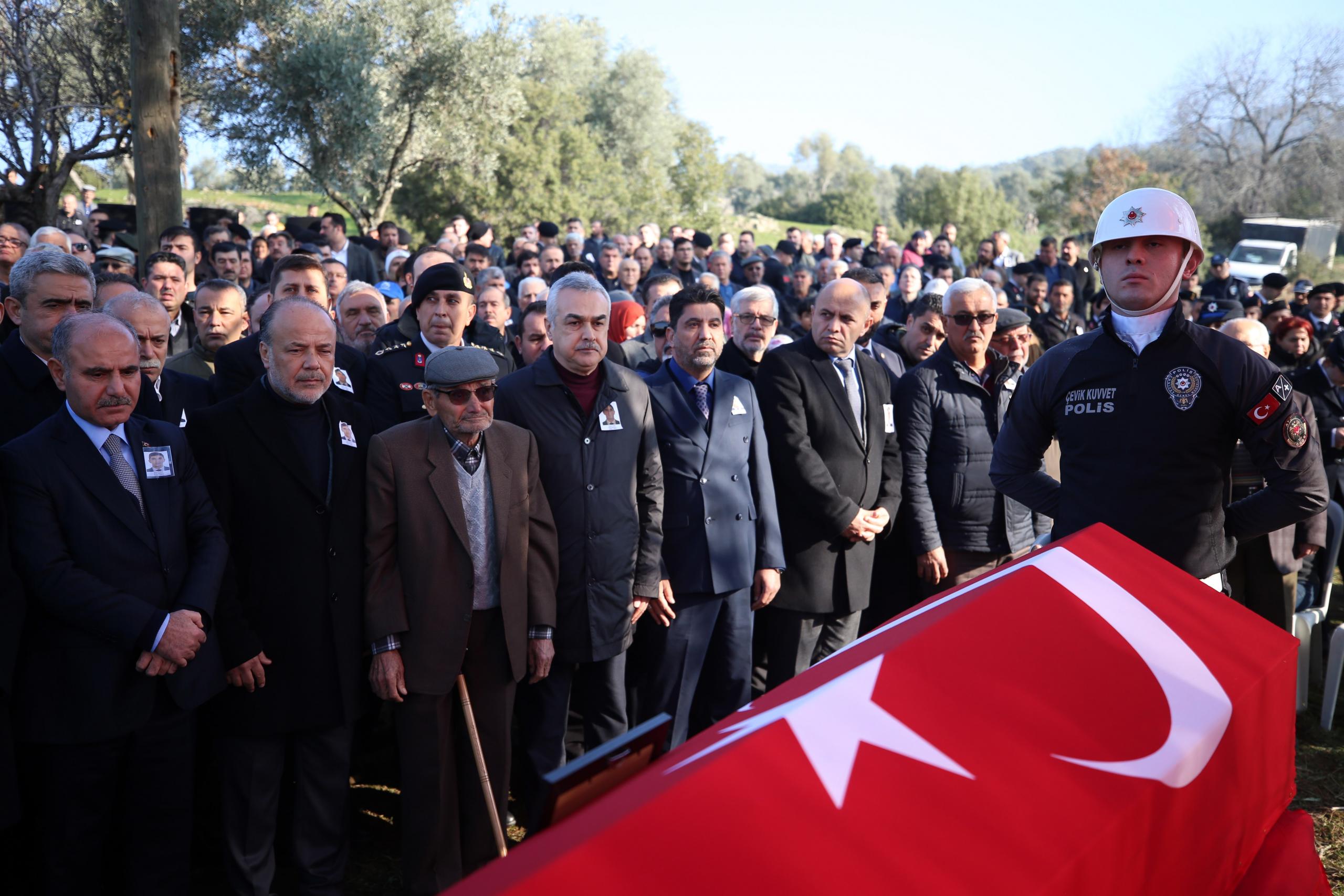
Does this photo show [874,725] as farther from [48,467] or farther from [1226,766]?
[48,467]

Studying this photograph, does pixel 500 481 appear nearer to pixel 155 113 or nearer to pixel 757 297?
pixel 757 297

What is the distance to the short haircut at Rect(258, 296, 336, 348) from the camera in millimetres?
3531

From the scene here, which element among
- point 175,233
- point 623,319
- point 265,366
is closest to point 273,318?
point 265,366

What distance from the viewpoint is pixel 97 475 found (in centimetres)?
310

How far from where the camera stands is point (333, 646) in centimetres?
354

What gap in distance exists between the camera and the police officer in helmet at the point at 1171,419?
3.06m

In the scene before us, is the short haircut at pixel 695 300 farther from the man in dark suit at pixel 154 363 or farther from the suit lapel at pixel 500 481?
the man in dark suit at pixel 154 363

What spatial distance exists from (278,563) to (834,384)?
2.70 metres

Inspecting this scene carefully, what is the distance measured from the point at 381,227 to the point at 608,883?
12687 millimetres

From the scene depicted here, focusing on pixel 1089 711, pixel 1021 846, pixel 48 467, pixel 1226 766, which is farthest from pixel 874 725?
pixel 48 467

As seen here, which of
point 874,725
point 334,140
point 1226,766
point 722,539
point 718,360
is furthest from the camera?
point 334,140

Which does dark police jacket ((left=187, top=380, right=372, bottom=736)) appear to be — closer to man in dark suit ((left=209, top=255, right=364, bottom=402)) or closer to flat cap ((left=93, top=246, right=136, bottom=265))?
man in dark suit ((left=209, top=255, right=364, bottom=402))

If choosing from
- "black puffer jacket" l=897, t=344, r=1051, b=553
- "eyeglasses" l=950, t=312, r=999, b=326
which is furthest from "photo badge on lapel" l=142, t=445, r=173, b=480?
"eyeglasses" l=950, t=312, r=999, b=326

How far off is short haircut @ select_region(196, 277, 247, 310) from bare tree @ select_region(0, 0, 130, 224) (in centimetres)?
1013
